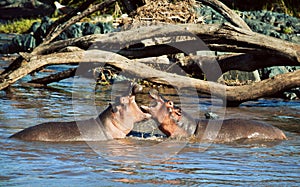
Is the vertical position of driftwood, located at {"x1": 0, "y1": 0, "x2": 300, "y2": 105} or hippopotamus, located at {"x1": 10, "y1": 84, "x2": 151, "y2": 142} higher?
driftwood, located at {"x1": 0, "y1": 0, "x2": 300, "y2": 105}

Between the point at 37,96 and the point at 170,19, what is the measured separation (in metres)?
2.79

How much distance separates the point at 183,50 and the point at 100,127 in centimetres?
378

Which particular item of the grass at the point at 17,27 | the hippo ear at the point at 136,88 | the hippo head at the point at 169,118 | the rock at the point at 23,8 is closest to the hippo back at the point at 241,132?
the hippo head at the point at 169,118

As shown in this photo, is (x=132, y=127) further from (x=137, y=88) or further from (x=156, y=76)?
(x=156, y=76)

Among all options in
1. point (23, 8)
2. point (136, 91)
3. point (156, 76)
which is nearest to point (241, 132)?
point (136, 91)

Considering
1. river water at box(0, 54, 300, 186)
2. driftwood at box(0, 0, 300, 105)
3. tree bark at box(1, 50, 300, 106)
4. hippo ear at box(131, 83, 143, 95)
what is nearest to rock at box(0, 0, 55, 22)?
driftwood at box(0, 0, 300, 105)

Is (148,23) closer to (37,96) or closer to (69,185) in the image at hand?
(37,96)

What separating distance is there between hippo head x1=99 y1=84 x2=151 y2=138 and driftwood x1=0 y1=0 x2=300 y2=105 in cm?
244

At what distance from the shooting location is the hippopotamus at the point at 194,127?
7.88m

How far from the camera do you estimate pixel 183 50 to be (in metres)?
11.1

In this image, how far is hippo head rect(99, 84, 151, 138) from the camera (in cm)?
769

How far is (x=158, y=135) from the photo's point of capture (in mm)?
8359

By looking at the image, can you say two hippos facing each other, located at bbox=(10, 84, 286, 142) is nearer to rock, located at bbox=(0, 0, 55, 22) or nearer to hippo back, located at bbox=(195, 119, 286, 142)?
hippo back, located at bbox=(195, 119, 286, 142)

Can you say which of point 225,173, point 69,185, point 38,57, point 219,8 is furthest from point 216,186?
point 219,8
